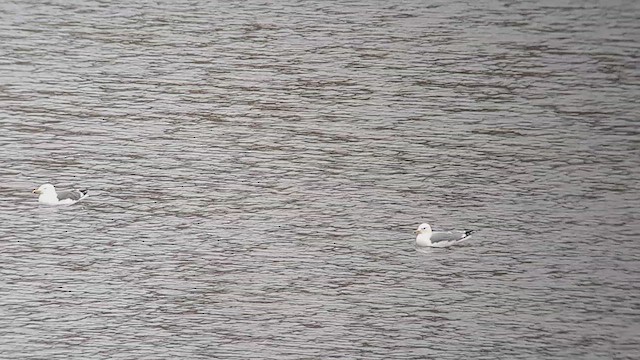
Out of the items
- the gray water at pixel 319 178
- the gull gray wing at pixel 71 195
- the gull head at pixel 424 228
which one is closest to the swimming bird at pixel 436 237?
the gull head at pixel 424 228

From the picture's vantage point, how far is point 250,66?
20.1 m

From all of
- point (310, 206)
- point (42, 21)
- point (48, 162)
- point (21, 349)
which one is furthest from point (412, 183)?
point (42, 21)

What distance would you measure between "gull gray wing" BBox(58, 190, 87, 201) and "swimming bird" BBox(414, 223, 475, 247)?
3.62 meters

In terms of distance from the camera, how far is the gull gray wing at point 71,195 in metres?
14.9

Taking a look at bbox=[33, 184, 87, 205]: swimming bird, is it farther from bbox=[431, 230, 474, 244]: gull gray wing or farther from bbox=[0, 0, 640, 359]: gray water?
bbox=[431, 230, 474, 244]: gull gray wing

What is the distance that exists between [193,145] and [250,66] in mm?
3337

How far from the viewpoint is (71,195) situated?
14.9 metres

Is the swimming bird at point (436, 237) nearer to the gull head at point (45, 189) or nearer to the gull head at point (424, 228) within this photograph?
the gull head at point (424, 228)

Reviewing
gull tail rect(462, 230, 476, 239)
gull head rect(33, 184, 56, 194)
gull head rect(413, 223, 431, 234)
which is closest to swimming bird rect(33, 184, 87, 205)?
gull head rect(33, 184, 56, 194)

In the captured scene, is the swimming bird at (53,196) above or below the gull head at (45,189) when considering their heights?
below

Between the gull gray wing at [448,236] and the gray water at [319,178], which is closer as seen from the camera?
the gray water at [319,178]

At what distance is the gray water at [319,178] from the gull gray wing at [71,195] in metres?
0.10

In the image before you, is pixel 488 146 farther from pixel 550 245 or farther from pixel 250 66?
pixel 250 66

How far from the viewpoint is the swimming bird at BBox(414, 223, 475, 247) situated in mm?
13906
